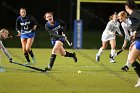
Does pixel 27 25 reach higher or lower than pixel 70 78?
higher

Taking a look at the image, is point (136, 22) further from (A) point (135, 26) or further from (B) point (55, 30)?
(B) point (55, 30)

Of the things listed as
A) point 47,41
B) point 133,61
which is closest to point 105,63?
point 133,61

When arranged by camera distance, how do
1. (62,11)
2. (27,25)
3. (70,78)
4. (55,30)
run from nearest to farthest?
(70,78) → (55,30) → (27,25) → (62,11)

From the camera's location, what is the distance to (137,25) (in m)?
11.4

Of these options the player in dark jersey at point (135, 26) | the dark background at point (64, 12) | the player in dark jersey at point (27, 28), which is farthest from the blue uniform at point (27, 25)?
the dark background at point (64, 12)

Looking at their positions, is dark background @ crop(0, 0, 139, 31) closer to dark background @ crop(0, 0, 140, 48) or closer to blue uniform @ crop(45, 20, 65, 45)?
dark background @ crop(0, 0, 140, 48)

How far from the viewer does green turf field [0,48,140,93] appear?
36.9ft

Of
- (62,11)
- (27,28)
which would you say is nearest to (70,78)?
(27,28)

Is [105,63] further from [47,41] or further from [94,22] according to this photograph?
[94,22]

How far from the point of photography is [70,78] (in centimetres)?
1306

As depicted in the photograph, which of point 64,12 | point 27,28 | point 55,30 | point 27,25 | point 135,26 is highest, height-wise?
point 135,26

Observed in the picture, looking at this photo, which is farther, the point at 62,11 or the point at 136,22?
the point at 62,11

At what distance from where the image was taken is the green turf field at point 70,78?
1123cm

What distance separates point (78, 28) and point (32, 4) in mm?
16565
